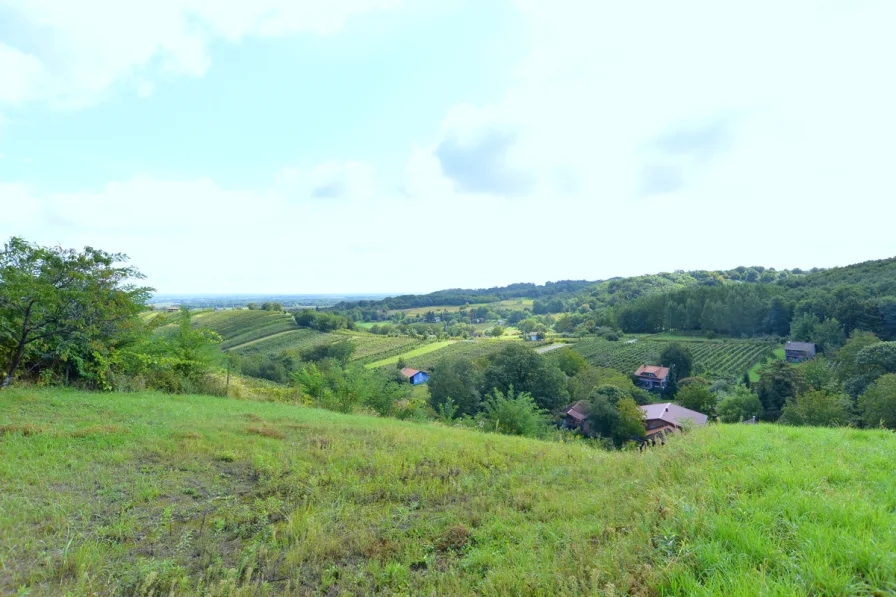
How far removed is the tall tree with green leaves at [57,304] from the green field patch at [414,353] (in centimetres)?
4577

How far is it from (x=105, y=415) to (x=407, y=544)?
434 inches

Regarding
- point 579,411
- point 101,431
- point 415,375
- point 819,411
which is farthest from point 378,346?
point 101,431

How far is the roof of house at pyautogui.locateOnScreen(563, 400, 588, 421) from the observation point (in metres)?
37.7

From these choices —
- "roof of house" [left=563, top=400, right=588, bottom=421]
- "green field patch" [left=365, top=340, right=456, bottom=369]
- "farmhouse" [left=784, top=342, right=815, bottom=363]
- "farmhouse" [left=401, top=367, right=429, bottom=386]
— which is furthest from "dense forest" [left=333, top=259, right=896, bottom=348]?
"farmhouse" [left=401, top=367, right=429, bottom=386]

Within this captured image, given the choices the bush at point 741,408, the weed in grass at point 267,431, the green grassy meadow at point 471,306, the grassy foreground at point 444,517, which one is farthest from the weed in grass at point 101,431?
the green grassy meadow at point 471,306

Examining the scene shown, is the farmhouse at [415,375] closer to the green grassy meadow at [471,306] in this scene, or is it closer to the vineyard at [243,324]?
the vineyard at [243,324]

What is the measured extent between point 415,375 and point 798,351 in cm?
6002

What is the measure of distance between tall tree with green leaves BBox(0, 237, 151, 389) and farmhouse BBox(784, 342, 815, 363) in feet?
259

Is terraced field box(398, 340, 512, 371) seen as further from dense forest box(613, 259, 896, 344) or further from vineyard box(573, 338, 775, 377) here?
dense forest box(613, 259, 896, 344)

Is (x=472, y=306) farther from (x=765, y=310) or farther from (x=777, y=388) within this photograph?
(x=777, y=388)

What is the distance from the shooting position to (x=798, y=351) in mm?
59906

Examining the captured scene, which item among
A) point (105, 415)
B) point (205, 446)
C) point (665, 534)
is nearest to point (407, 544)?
point (665, 534)

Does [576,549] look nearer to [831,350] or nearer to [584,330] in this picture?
[831,350]

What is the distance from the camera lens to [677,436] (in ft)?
27.5
